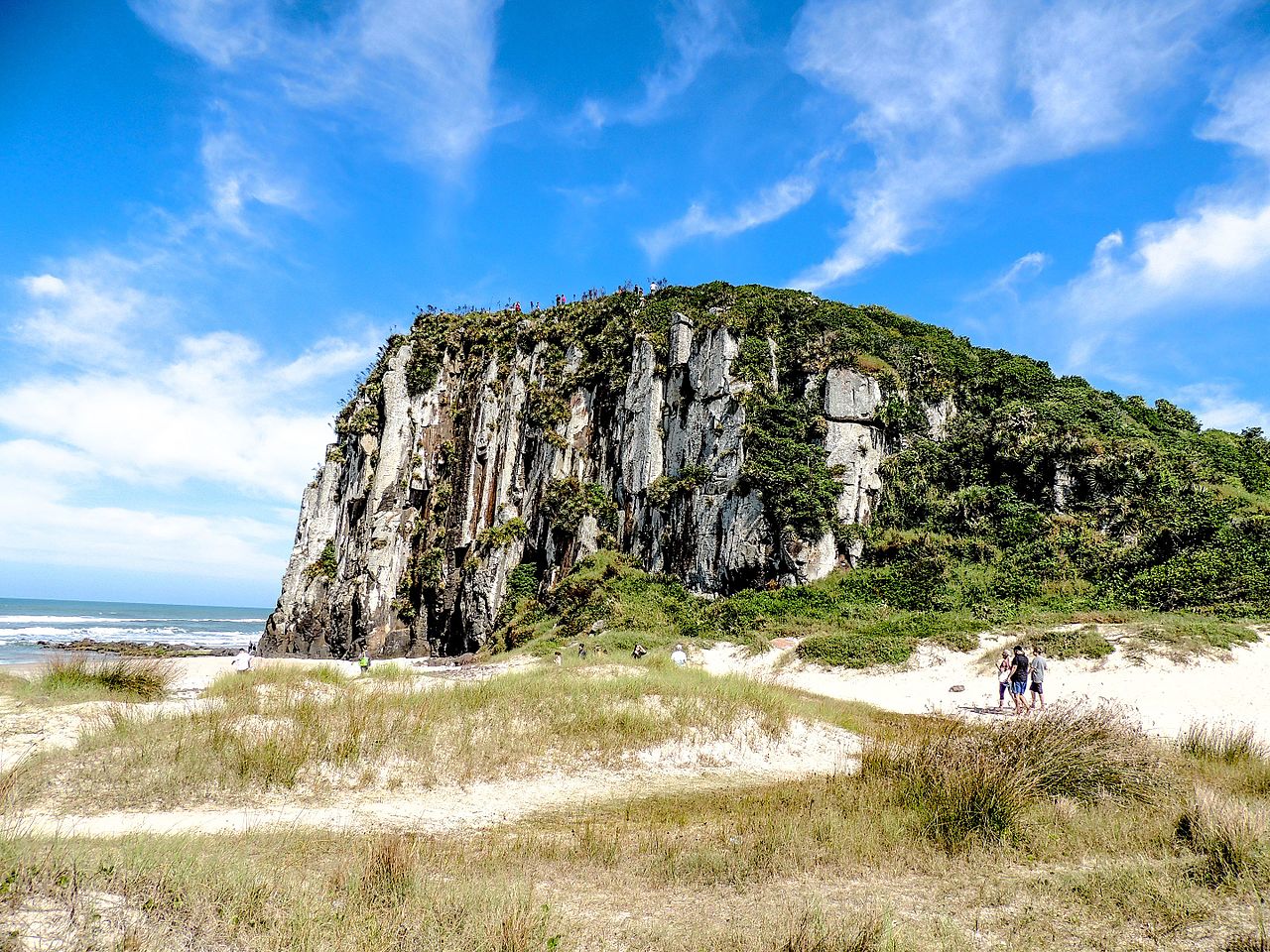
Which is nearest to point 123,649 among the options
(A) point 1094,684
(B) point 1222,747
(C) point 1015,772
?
(C) point 1015,772

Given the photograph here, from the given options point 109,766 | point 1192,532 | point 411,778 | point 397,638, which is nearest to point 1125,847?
point 411,778

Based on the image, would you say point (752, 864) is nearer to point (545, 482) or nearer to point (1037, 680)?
point (1037, 680)

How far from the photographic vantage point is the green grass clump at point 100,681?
13062 millimetres

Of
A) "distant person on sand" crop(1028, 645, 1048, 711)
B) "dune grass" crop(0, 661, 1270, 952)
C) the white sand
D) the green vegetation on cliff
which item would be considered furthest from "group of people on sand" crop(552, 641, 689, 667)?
"dune grass" crop(0, 661, 1270, 952)

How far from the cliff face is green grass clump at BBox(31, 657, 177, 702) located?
73.8 ft

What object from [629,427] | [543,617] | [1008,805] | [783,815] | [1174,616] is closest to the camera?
[1008,805]

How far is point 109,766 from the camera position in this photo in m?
9.01

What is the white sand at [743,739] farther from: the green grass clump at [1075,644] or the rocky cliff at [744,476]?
the rocky cliff at [744,476]

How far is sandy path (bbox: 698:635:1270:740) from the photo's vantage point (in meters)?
14.8

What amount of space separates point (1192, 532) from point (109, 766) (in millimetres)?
30844

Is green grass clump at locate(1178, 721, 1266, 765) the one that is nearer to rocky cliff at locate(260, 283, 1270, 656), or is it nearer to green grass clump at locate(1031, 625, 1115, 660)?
green grass clump at locate(1031, 625, 1115, 660)

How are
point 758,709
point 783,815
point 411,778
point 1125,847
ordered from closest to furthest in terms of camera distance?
point 1125,847 → point 783,815 → point 411,778 → point 758,709

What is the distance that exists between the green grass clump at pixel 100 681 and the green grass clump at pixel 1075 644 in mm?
21824

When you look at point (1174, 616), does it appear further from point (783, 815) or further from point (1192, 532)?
point (783, 815)
